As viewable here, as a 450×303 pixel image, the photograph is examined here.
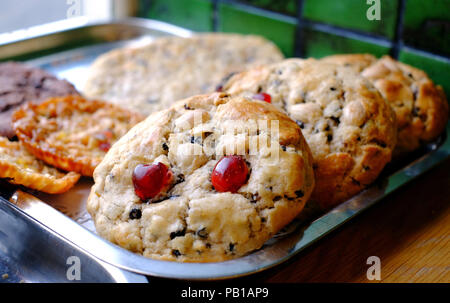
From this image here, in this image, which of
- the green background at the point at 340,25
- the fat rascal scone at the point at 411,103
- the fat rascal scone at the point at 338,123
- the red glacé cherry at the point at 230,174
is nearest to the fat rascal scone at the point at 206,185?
the red glacé cherry at the point at 230,174

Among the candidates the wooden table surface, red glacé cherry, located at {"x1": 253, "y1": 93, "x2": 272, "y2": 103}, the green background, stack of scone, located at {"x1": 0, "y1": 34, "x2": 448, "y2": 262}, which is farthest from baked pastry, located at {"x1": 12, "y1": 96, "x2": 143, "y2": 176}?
the green background

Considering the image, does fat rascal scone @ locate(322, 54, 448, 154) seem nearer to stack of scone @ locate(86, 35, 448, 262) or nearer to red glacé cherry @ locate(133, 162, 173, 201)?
stack of scone @ locate(86, 35, 448, 262)

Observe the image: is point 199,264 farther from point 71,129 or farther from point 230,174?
point 71,129

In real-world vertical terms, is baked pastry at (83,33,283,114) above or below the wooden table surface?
above

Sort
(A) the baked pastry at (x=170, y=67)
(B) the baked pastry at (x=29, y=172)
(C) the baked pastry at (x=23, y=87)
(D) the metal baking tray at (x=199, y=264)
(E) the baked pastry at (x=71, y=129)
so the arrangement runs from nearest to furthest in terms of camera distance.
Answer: (D) the metal baking tray at (x=199, y=264) → (B) the baked pastry at (x=29, y=172) → (E) the baked pastry at (x=71, y=129) → (C) the baked pastry at (x=23, y=87) → (A) the baked pastry at (x=170, y=67)

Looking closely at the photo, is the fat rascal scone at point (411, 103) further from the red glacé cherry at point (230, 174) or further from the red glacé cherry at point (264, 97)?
the red glacé cherry at point (230, 174)
